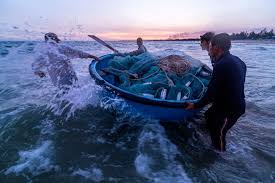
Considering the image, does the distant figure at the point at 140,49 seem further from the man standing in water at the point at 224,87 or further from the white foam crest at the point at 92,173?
the white foam crest at the point at 92,173

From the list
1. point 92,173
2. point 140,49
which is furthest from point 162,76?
point 140,49

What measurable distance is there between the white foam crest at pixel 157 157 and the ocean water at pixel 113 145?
0.01m

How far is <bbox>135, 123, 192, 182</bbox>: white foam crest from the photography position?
14.8ft

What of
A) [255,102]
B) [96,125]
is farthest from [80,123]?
[255,102]

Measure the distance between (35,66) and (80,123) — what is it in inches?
67.2

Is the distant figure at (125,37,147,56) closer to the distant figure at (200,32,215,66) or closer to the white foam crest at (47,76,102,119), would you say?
the white foam crest at (47,76,102,119)

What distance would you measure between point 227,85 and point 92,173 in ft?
8.00

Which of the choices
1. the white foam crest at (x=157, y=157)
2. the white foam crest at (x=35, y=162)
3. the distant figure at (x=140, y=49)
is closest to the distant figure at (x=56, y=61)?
the white foam crest at (x=35, y=162)

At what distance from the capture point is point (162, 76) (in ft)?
20.8

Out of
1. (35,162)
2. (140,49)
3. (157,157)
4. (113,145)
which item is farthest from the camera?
(140,49)

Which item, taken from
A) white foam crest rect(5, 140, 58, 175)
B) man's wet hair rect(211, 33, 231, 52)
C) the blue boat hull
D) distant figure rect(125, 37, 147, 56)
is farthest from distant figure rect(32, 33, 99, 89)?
man's wet hair rect(211, 33, 231, 52)

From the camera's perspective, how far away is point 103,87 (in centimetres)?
633

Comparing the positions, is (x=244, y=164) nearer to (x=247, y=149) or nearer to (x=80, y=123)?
(x=247, y=149)

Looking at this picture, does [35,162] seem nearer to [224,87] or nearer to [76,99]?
[76,99]
